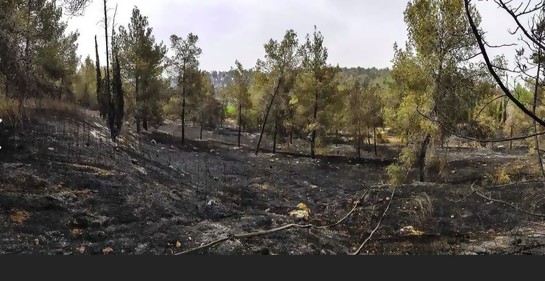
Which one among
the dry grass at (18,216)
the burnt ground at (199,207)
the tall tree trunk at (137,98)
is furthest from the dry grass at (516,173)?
the tall tree trunk at (137,98)

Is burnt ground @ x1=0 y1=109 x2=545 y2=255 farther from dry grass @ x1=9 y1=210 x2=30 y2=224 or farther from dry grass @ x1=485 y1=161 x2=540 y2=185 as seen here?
dry grass @ x1=485 y1=161 x2=540 y2=185

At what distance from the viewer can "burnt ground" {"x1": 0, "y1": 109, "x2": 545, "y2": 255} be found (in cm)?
1336

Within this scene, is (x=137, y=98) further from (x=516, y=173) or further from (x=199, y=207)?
(x=516, y=173)

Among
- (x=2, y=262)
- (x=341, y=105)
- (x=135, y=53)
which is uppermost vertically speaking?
(x=135, y=53)

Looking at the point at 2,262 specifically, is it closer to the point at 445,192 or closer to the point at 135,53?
the point at 445,192

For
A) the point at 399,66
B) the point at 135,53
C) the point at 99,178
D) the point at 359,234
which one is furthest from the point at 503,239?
the point at 135,53

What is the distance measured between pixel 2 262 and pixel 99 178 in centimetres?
1711

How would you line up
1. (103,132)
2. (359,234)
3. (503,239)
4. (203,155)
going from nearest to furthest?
1. (503,239)
2. (359,234)
3. (103,132)
4. (203,155)

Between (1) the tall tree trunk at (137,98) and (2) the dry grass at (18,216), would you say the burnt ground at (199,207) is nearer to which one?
(2) the dry grass at (18,216)

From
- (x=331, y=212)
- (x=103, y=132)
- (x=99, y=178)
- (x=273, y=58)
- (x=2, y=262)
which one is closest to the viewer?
(x=2, y=262)

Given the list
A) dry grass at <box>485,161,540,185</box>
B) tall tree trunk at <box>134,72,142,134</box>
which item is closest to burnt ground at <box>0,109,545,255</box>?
dry grass at <box>485,161,540,185</box>

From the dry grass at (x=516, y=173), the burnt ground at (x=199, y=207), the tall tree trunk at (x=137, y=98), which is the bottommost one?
the burnt ground at (x=199, y=207)

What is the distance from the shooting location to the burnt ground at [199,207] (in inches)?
526

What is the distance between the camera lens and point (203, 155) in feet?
123
